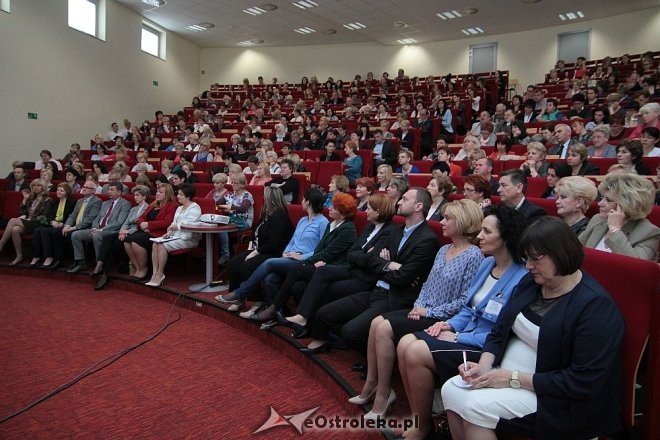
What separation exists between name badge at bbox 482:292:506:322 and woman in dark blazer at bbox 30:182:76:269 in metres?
4.31

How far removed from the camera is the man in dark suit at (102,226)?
4.34m

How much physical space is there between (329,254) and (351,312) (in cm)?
54

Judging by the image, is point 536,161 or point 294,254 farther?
point 536,161

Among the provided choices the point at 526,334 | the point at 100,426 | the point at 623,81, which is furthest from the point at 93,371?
the point at 623,81

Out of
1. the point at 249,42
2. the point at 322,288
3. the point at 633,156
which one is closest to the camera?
the point at 322,288

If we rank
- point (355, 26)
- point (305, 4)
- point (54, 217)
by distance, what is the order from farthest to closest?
point (355, 26) → point (305, 4) → point (54, 217)

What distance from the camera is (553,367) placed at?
129 centimetres

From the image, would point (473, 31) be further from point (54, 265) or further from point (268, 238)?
point (54, 265)

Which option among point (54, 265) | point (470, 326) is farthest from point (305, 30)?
point (470, 326)

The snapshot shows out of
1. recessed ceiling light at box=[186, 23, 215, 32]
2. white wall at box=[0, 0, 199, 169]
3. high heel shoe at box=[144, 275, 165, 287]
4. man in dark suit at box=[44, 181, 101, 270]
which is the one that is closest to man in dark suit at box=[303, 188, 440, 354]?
high heel shoe at box=[144, 275, 165, 287]

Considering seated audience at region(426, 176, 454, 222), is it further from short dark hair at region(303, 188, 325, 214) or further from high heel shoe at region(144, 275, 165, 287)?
high heel shoe at region(144, 275, 165, 287)

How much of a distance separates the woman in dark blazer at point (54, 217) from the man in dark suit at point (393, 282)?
3428 mm

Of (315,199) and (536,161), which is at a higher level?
(536,161)

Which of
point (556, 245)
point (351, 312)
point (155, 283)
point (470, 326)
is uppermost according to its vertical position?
point (556, 245)
